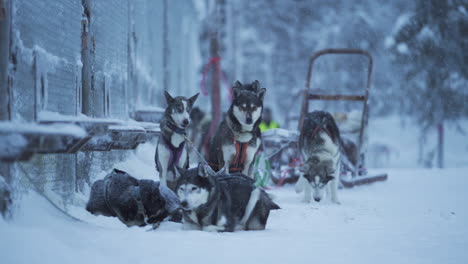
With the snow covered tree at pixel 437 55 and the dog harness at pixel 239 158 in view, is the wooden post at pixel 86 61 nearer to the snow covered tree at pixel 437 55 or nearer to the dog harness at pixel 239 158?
the dog harness at pixel 239 158

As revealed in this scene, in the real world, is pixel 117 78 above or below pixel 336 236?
above

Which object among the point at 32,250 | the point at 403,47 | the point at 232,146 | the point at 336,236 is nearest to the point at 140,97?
the point at 232,146

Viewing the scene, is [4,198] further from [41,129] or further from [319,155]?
Result: [319,155]

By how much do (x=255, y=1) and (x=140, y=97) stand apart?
2026 cm

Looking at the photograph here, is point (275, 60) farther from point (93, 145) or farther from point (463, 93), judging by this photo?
point (93, 145)

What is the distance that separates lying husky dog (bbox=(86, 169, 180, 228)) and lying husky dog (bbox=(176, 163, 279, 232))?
59 centimetres

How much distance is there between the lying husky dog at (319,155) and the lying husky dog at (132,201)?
2723 millimetres

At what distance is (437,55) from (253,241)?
16.3m

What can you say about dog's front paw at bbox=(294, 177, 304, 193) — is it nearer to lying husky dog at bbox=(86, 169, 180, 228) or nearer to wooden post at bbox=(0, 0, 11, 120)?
lying husky dog at bbox=(86, 169, 180, 228)

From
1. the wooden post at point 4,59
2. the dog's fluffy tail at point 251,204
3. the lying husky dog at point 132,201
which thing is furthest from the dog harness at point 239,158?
the wooden post at point 4,59

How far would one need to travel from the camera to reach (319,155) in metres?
7.22

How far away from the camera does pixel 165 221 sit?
4.79m

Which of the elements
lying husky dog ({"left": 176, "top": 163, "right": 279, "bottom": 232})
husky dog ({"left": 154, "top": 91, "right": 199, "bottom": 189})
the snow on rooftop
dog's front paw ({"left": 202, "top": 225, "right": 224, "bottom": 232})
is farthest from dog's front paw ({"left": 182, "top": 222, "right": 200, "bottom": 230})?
the snow on rooftop

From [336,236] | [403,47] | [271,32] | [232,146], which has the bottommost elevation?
[336,236]
